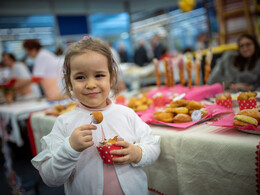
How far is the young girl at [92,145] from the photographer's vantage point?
0.96 m

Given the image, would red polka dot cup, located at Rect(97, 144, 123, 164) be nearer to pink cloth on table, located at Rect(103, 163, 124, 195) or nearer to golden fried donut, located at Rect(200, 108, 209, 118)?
pink cloth on table, located at Rect(103, 163, 124, 195)

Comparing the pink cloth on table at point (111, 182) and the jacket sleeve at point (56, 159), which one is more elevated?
the jacket sleeve at point (56, 159)

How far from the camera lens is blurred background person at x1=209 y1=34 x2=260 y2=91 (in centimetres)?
270

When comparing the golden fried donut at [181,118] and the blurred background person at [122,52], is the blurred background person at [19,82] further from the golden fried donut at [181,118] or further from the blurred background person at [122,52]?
the blurred background person at [122,52]

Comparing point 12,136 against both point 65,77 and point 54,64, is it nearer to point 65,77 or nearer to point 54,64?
point 54,64

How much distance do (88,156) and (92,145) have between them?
0.08m

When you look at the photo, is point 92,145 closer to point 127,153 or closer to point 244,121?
point 127,153

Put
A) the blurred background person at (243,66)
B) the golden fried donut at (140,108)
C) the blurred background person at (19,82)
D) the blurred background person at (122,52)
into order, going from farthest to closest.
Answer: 1. the blurred background person at (122,52)
2. the blurred background person at (19,82)
3. the blurred background person at (243,66)
4. the golden fried donut at (140,108)

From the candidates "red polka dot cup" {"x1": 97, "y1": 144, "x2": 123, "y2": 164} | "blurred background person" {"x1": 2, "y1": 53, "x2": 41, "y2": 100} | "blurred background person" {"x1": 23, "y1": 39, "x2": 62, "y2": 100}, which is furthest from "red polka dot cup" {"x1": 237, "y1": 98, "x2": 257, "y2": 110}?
"blurred background person" {"x1": 2, "y1": 53, "x2": 41, "y2": 100}

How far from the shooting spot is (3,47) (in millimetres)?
8648

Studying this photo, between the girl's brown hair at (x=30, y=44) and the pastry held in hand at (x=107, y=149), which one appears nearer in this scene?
the pastry held in hand at (x=107, y=149)

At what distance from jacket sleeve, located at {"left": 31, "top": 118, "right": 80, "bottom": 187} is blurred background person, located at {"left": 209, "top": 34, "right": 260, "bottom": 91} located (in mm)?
2166

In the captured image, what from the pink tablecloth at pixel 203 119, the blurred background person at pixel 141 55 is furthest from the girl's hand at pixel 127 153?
the blurred background person at pixel 141 55

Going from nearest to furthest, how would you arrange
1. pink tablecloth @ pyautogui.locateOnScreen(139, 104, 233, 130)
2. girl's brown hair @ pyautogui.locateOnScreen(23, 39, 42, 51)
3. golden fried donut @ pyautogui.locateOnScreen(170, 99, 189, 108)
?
pink tablecloth @ pyautogui.locateOnScreen(139, 104, 233, 130)
golden fried donut @ pyautogui.locateOnScreen(170, 99, 189, 108)
girl's brown hair @ pyautogui.locateOnScreen(23, 39, 42, 51)
